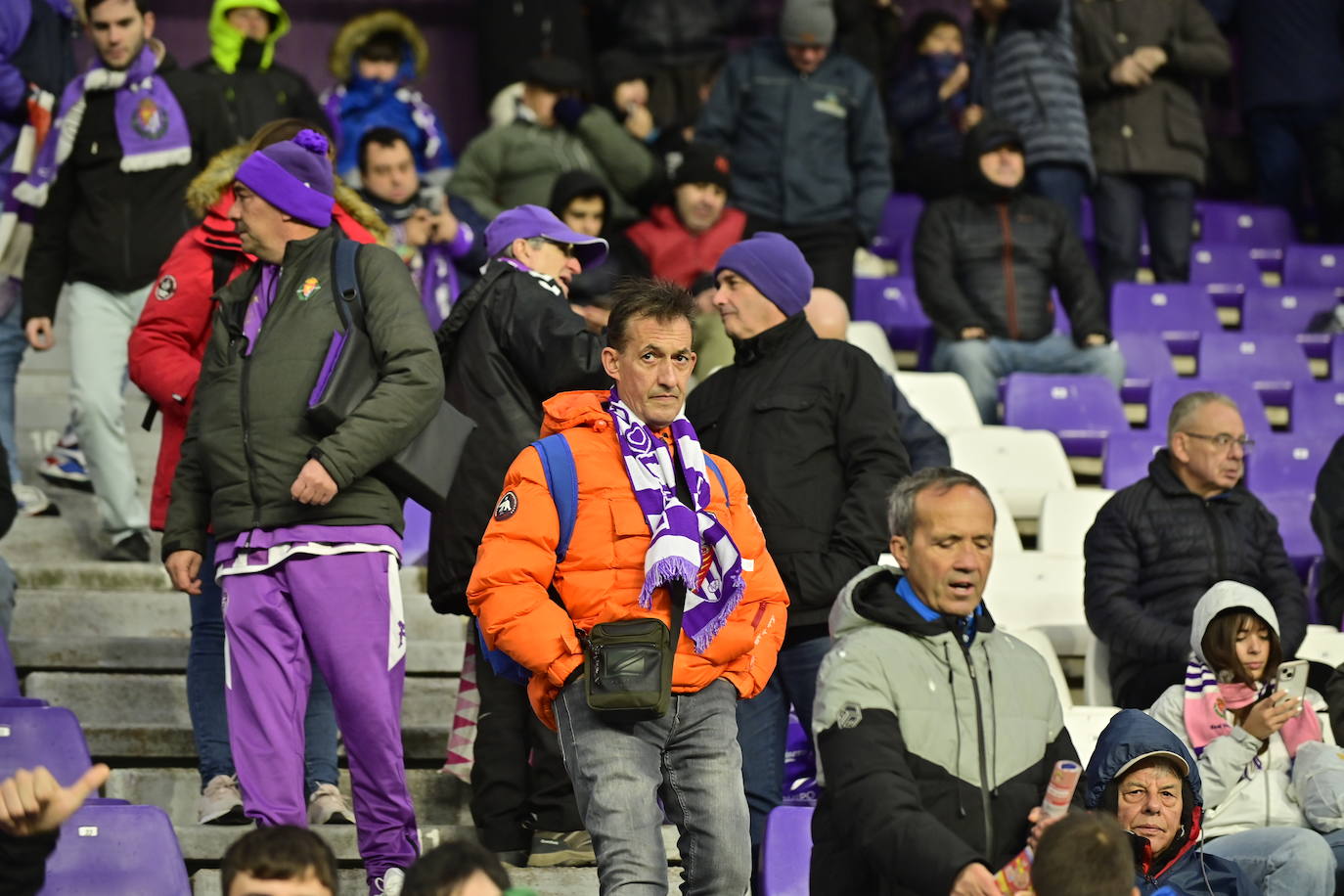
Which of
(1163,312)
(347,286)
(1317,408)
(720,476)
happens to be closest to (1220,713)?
(720,476)

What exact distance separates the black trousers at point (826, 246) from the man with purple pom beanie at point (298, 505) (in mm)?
4190

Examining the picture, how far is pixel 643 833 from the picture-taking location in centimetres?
416

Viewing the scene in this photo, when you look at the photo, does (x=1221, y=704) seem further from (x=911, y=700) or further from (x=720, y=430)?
(x=911, y=700)

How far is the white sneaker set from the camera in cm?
494

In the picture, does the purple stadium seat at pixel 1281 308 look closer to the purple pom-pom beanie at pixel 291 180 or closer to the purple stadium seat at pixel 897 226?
A: the purple stadium seat at pixel 897 226

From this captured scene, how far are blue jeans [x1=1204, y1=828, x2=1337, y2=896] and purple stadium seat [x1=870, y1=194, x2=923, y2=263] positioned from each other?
5.77 m

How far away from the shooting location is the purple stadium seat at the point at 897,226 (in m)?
10.9

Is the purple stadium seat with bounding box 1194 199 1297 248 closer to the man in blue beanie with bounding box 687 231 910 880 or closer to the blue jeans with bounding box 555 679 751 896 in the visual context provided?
the man in blue beanie with bounding box 687 231 910 880

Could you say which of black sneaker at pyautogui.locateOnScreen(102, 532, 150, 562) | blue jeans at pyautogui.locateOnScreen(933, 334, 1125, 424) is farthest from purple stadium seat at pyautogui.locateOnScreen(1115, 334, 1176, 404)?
black sneaker at pyautogui.locateOnScreen(102, 532, 150, 562)

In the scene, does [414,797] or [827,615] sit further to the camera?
[414,797]

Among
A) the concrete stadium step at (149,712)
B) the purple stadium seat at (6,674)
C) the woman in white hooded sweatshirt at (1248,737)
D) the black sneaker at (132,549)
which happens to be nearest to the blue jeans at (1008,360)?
the woman in white hooded sweatshirt at (1248,737)

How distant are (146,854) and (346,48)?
228 inches

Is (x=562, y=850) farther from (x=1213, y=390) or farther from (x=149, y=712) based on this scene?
(x=1213, y=390)

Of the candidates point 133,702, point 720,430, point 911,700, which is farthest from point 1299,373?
point 911,700
